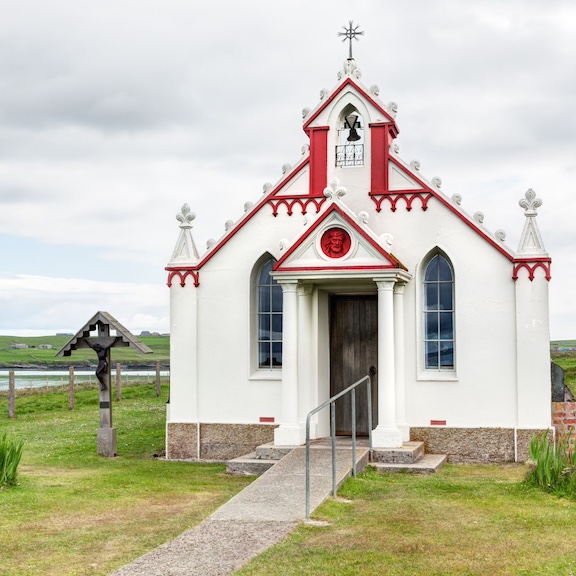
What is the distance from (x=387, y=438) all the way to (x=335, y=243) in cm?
340

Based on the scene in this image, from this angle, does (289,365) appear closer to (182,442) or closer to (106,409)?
(182,442)

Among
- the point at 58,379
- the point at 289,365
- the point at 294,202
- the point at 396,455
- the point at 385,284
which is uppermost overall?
the point at 294,202

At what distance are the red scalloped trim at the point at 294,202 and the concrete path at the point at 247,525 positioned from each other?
16.2 ft

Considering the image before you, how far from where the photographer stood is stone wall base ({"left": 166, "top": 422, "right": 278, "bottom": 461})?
16.6 metres

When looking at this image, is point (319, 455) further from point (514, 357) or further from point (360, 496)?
point (514, 357)

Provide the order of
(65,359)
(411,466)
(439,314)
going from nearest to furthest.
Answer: (411,466)
(439,314)
(65,359)

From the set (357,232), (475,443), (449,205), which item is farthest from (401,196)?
(475,443)

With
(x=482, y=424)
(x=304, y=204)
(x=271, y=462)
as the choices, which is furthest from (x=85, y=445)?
(x=482, y=424)

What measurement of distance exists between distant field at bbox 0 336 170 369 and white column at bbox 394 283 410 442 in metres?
72.8

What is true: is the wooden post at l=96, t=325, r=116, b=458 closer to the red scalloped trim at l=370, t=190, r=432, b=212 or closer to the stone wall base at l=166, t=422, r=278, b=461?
the stone wall base at l=166, t=422, r=278, b=461

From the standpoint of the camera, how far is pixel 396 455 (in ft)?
47.9

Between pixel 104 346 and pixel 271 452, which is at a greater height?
pixel 104 346

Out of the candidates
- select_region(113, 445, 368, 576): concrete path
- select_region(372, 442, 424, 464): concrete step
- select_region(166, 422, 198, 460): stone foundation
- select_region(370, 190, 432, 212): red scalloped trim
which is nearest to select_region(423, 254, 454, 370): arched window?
select_region(370, 190, 432, 212): red scalloped trim

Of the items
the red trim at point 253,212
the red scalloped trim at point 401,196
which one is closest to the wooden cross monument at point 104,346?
the red trim at point 253,212
